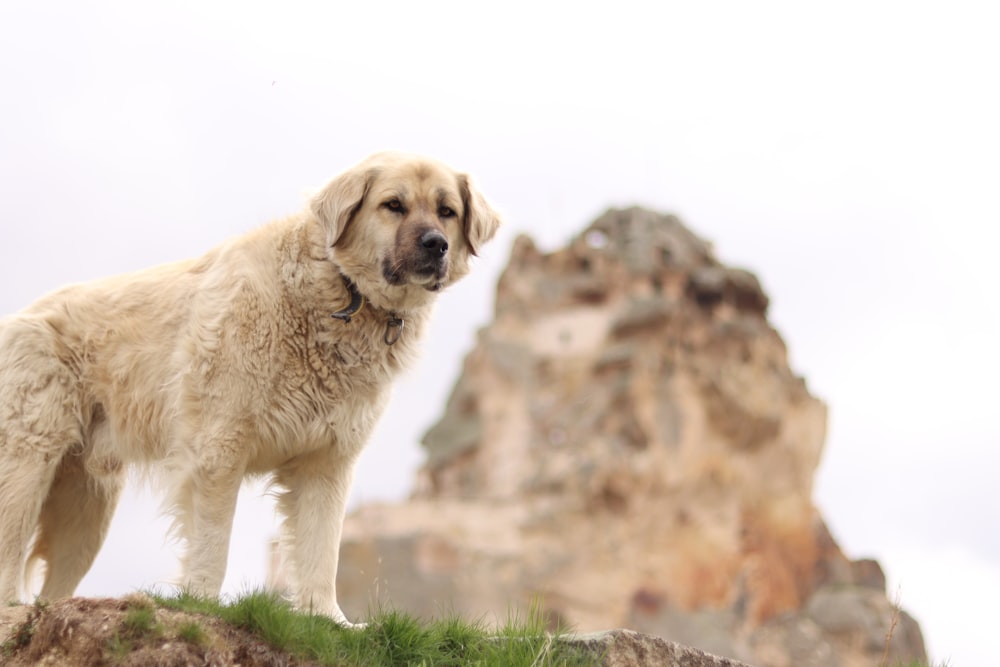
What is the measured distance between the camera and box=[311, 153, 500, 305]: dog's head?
6660mm

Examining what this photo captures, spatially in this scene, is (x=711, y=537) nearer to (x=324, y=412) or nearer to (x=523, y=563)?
(x=523, y=563)

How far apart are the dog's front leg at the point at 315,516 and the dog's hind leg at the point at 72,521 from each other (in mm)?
1214

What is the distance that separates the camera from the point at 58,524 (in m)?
7.34

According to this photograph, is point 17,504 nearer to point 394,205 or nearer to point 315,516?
point 315,516

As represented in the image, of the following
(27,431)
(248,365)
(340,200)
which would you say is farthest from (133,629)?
(340,200)

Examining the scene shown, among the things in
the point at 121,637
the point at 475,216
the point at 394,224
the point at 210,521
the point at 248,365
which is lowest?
the point at 121,637

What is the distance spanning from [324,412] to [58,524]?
2155 millimetres

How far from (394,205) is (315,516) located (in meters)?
1.94

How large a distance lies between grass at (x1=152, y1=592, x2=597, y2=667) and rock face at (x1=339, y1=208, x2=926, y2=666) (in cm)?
2292

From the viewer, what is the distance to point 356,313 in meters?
6.73

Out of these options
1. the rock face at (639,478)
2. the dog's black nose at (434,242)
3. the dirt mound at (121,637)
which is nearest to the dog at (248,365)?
the dog's black nose at (434,242)

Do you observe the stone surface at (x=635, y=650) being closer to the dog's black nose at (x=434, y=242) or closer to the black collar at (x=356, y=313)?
the black collar at (x=356, y=313)

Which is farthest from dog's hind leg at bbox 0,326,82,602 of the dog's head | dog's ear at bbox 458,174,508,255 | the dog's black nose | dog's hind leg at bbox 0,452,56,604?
dog's ear at bbox 458,174,508,255

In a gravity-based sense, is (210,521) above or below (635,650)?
above
